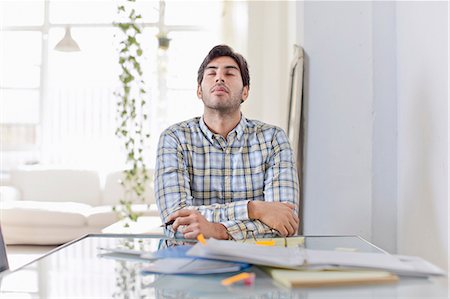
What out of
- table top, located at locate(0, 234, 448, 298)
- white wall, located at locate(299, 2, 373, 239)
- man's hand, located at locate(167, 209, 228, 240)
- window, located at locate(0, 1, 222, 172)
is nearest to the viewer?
table top, located at locate(0, 234, 448, 298)

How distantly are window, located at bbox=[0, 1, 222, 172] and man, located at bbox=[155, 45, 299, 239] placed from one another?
4.38m

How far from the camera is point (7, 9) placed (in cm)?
670

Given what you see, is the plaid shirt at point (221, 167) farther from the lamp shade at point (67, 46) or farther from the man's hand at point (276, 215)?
the lamp shade at point (67, 46)

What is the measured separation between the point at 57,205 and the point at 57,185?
23.4 inches

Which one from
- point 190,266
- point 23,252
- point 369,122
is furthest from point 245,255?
point 23,252

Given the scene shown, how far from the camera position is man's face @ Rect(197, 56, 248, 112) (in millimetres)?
2211

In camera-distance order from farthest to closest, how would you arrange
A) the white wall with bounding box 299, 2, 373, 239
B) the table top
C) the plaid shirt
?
1. the white wall with bounding box 299, 2, 373, 239
2. the plaid shirt
3. the table top

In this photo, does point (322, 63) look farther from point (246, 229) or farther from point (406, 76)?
point (246, 229)

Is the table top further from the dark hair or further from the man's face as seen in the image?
the dark hair

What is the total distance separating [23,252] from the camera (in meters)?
4.84

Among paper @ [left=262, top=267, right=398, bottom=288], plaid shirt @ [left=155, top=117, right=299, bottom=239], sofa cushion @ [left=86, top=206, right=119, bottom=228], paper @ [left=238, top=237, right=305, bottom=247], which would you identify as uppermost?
plaid shirt @ [left=155, top=117, right=299, bottom=239]

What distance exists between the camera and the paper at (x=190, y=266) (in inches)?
40.6

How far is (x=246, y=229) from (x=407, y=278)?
0.81 metres

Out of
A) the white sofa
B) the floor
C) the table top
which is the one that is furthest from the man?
the floor
